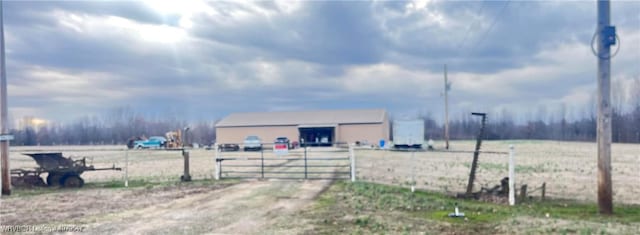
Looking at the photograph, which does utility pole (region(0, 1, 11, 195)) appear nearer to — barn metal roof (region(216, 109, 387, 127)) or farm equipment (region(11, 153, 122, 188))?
farm equipment (region(11, 153, 122, 188))

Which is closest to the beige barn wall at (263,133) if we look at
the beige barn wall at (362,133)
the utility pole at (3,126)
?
the beige barn wall at (362,133)

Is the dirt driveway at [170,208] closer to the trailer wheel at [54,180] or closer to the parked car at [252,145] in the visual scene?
the trailer wheel at [54,180]

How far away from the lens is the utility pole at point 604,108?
7094 millimetres

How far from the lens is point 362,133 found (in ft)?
154

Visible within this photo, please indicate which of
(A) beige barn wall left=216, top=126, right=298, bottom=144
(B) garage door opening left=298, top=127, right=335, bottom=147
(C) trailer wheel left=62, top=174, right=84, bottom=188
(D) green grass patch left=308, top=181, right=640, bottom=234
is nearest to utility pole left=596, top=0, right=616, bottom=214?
(D) green grass patch left=308, top=181, right=640, bottom=234

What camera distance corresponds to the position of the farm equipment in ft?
39.2

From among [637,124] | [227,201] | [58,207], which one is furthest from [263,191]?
[637,124]

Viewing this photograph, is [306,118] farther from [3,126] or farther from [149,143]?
[3,126]

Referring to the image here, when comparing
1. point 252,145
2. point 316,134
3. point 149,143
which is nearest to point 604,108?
point 252,145

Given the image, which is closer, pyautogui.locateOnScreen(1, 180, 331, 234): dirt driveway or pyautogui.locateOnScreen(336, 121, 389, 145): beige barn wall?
pyautogui.locateOnScreen(1, 180, 331, 234): dirt driveway

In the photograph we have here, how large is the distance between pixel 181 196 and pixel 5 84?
5280mm

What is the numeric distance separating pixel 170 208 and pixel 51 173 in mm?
6087

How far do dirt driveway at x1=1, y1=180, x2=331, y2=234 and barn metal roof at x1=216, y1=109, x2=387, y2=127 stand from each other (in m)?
36.7

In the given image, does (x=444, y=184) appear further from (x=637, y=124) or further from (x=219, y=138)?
(x=637, y=124)
